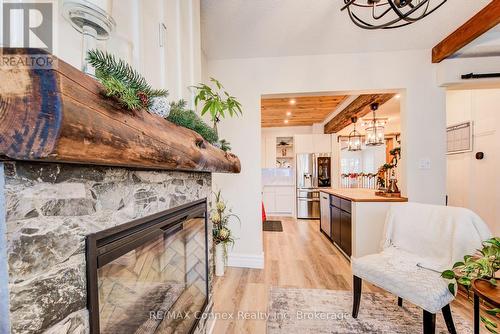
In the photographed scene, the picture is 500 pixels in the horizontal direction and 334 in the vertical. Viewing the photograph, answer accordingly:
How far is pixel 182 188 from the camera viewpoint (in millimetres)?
1254

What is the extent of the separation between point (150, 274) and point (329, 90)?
268 centimetres

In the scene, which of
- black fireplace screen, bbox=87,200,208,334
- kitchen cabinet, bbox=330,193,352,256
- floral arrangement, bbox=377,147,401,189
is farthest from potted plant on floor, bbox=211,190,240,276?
floral arrangement, bbox=377,147,401,189

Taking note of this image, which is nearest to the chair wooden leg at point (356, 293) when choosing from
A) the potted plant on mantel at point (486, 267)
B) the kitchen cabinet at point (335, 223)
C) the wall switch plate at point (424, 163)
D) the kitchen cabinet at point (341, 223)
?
the potted plant on mantel at point (486, 267)

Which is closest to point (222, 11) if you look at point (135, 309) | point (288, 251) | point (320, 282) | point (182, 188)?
point (182, 188)

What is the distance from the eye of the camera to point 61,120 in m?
0.38

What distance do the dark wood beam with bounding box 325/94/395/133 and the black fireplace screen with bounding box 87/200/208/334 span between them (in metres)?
3.08

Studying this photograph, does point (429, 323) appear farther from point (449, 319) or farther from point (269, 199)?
point (269, 199)

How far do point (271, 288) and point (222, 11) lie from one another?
2.73 metres

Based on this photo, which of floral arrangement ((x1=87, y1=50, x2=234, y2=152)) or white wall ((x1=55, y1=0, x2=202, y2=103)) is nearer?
floral arrangement ((x1=87, y1=50, x2=234, y2=152))

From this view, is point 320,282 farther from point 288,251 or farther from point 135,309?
point 135,309

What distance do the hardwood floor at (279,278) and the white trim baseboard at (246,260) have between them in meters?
0.08

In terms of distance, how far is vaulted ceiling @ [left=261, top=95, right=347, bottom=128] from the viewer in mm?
4021

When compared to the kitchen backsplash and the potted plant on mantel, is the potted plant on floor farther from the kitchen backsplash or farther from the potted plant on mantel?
the kitchen backsplash

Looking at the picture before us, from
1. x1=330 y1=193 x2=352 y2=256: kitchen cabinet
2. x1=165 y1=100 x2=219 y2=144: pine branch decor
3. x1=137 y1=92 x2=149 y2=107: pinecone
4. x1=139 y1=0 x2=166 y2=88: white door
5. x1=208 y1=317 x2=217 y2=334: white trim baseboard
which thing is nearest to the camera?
x1=137 y1=92 x2=149 y2=107: pinecone
